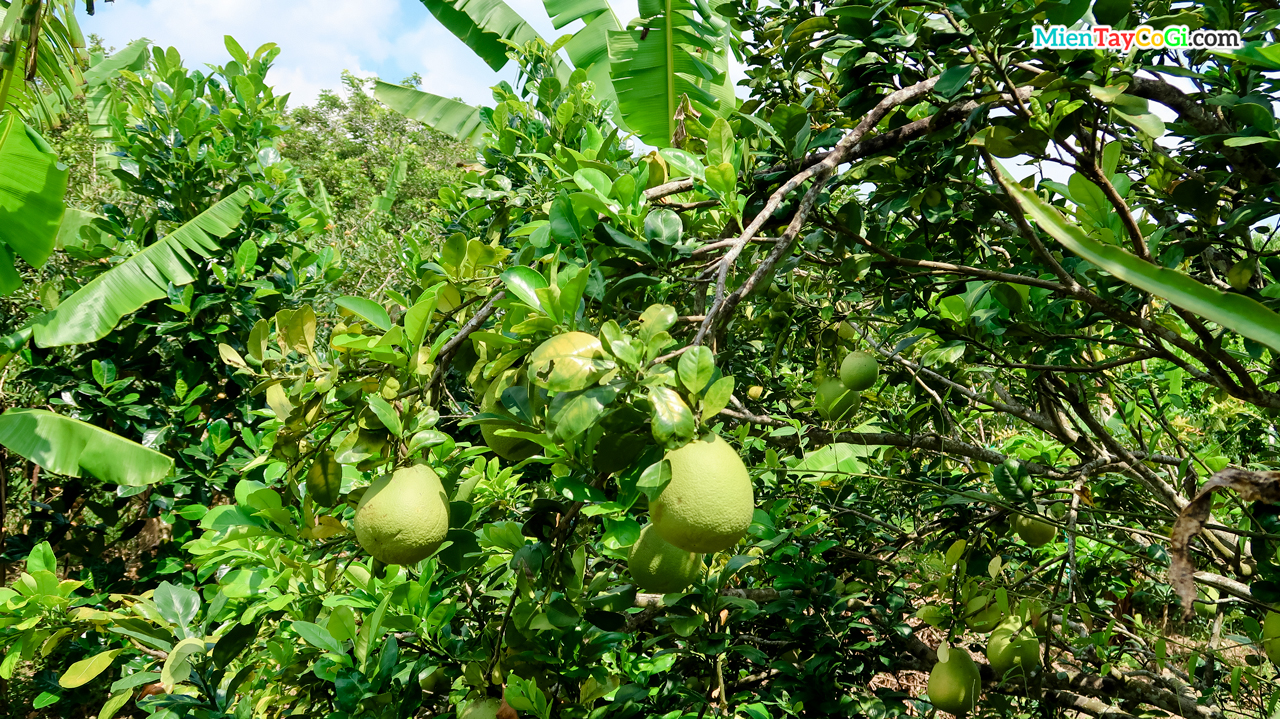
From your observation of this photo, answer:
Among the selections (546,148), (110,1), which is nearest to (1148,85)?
(546,148)

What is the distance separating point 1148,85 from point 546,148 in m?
1.45

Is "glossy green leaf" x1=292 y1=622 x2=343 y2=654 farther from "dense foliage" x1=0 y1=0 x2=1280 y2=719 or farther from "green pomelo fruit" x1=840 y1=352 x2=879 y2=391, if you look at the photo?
"green pomelo fruit" x1=840 y1=352 x2=879 y2=391

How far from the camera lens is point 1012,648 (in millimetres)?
1396

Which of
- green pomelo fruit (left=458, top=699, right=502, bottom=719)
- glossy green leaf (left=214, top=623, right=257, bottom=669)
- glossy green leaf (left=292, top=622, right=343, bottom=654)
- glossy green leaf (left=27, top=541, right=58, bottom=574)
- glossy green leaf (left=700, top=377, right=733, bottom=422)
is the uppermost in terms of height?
glossy green leaf (left=700, top=377, right=733, bottom=422)

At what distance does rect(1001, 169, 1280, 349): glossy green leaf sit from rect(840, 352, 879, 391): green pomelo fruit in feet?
2.57

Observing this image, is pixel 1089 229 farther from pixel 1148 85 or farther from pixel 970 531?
pixel 970 531

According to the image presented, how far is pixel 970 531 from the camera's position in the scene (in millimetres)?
1833

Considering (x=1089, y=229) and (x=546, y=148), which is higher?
(x=546, y=148)

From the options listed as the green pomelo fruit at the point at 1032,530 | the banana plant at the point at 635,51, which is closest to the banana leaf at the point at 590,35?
the banana plant at the point at 635,51

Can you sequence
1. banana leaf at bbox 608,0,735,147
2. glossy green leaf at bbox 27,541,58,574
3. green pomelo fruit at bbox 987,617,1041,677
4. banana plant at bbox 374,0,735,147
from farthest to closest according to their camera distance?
banana leaf at bbox 608,0,735,147, banana plant at bbox 374,0,735,147, glossy green leaf at bbox 27,541,58,574, green pomelo fruit at bbox 987,617,1041,677

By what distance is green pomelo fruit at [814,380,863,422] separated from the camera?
1.54 meters

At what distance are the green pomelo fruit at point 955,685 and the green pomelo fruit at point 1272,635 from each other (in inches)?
18.2

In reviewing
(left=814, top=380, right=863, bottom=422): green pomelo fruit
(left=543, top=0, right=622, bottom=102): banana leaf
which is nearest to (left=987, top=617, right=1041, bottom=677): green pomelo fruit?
(left=814, top=380, right=863, bottom=422): green pomelo fruit

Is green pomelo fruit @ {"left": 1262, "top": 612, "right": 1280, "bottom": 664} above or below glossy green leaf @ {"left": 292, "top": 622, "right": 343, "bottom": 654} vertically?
below
